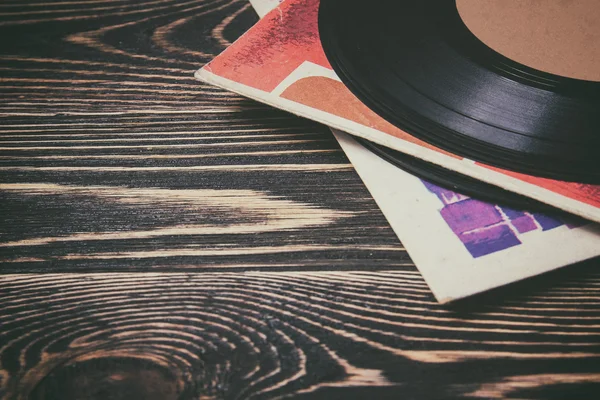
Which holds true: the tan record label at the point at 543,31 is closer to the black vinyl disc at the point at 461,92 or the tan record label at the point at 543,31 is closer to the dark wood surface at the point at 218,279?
the black vinyl disc at the point at 461,92

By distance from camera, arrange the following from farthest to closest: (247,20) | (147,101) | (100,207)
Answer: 1. (247,20)
2. (147,101)
3. (100,207)

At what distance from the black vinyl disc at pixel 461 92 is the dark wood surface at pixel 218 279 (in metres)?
0.10

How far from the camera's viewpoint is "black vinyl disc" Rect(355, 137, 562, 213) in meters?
0.51

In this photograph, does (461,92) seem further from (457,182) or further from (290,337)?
(290,337)

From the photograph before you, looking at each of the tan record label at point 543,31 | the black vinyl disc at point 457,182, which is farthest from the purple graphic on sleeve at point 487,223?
the tan record label at point 543,31

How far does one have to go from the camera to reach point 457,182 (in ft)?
1.72

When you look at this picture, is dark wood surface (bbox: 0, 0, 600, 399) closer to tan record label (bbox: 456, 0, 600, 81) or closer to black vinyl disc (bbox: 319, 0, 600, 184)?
black vinyl disc (bbox: 319, 0, 600, 184)

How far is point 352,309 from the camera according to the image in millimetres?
479

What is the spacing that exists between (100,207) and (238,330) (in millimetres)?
225

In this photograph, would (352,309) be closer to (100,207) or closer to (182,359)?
(182,359)

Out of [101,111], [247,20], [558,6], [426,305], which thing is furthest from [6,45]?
[558,6]

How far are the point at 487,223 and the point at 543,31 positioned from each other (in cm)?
37

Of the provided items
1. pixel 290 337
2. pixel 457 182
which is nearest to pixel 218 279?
pixel 290 337

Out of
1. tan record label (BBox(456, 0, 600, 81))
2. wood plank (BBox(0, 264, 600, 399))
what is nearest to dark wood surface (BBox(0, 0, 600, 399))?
wood plank (BBox(0, 264, 600, 399))
